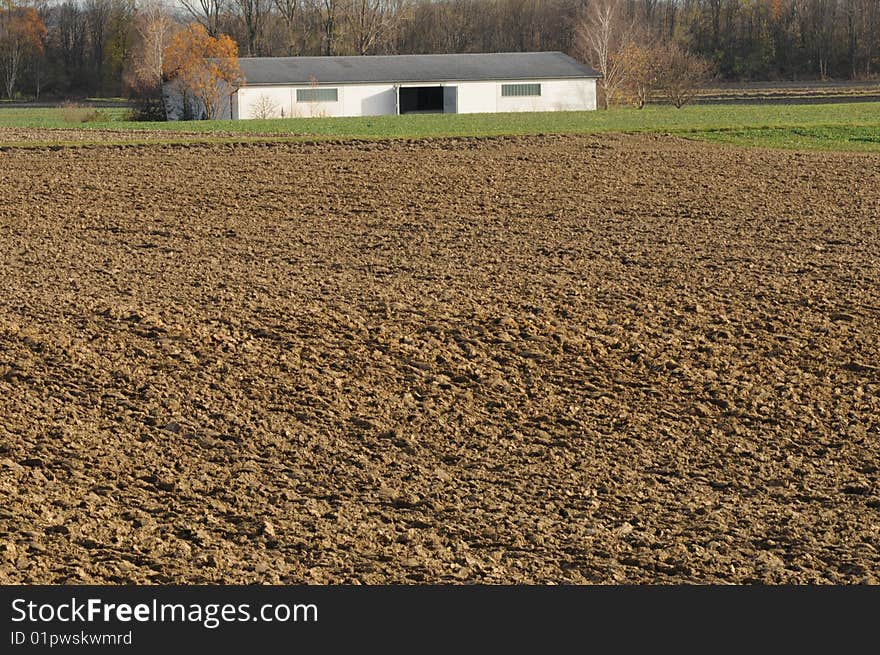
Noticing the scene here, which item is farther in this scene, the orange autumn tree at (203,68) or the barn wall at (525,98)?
the barn wall at (525,98)

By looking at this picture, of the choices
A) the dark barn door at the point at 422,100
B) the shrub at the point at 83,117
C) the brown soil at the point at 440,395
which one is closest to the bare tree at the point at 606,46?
the dark barn door at the point at 422,100

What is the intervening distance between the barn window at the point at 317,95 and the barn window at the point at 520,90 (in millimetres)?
9237

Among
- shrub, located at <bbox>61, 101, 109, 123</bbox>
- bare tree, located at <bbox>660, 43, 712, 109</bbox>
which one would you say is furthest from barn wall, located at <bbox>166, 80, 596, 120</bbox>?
shrub, located at <bbox>61, 101, 109, 123</bbox>

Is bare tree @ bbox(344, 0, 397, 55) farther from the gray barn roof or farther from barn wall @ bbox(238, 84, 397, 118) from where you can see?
barn wall @ bbox(238, 84, 397, 118)

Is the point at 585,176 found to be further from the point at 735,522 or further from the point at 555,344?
the point at 735,522

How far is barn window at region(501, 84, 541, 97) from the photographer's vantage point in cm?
6275

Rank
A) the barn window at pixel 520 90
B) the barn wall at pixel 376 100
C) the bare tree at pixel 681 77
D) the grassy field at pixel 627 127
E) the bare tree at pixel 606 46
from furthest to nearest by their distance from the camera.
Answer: the bare tree at pixel 606 46, the barn window at pixel 520 90, the bare tree at pixel 681 77, the barn wall at pixel 376 100, the grassy field at pixel 627 127

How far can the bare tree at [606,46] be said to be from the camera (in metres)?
66.3

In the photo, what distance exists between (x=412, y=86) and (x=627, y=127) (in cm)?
3154

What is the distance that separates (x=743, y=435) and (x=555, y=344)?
219cm

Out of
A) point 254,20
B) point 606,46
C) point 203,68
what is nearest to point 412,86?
point 203,68

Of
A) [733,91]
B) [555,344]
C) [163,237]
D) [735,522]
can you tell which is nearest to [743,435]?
[735,522]

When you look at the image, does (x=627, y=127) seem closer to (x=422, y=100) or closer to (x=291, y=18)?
(x=422, y=100)

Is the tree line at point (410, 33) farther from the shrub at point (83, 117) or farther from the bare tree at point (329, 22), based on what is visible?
the shrub at point (83, 117)
